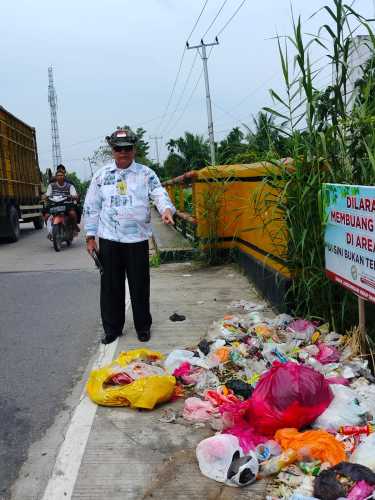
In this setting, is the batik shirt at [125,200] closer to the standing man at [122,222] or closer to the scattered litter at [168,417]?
the standing man at [122,222]

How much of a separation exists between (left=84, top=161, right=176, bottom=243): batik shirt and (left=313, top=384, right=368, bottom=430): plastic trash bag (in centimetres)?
217

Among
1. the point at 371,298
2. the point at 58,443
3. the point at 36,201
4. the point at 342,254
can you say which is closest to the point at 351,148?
the point at 342,254

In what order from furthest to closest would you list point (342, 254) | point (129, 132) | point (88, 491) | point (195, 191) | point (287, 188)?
point (195, 191)
point (129, 132)
point (287, 188)
point (342, 254)
point (88, 491)

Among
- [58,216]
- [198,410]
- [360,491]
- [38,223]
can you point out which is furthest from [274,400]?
[38,223]

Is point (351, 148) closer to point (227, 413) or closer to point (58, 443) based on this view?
point (227, 413)

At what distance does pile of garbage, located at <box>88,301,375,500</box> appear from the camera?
8.39 feet

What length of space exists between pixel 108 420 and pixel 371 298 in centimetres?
172

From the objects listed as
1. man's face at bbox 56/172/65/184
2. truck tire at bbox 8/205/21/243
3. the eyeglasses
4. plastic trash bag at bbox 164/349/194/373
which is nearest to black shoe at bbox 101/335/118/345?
plastic trash bag at bbox 164/349/194/373

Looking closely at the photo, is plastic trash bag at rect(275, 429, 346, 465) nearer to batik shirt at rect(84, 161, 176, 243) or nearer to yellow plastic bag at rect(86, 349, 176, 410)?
yellow plastic bag at rect(86, 349, 176, 410)

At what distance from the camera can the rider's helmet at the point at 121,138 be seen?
4.51 metres

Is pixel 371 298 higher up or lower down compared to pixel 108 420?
higher up

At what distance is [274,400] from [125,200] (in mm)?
2274

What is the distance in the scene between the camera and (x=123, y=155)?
4.55 meters

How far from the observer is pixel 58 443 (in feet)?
10.0
